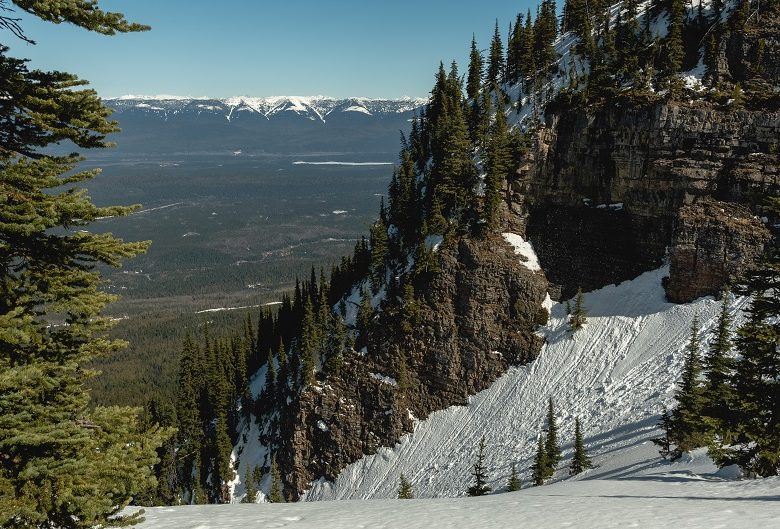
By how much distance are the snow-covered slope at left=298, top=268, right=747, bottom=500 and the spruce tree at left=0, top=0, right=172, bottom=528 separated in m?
54.8

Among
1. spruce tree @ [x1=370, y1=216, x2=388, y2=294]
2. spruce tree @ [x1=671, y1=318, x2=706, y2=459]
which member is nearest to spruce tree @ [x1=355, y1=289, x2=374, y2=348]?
spruce tree @ [x1=370, y1=216, x2=388, y2=294]

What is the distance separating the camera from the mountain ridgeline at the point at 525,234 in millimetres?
67875

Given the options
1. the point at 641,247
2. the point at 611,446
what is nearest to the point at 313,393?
the point at 611,446

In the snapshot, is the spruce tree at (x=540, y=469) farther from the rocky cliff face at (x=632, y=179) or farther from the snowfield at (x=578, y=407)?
the rocky cliff face at (x=632, y=179)

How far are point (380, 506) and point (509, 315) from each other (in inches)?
2372

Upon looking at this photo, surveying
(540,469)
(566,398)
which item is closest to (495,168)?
(566,398)

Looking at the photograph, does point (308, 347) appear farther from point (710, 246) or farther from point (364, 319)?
point (710, 246)

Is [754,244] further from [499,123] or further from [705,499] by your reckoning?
[705,499]

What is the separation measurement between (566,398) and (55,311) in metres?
66.0

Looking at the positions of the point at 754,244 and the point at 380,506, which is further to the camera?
the point at 754,244

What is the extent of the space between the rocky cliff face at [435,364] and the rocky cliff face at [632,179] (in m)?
9.69

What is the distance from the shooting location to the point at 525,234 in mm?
79688

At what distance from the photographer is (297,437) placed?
243ft

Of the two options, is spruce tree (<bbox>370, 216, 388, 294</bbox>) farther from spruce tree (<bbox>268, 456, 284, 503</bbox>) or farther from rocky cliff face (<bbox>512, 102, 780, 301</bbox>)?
spruce tree (<bbox>268, 456, 284, 503</bbox>)
